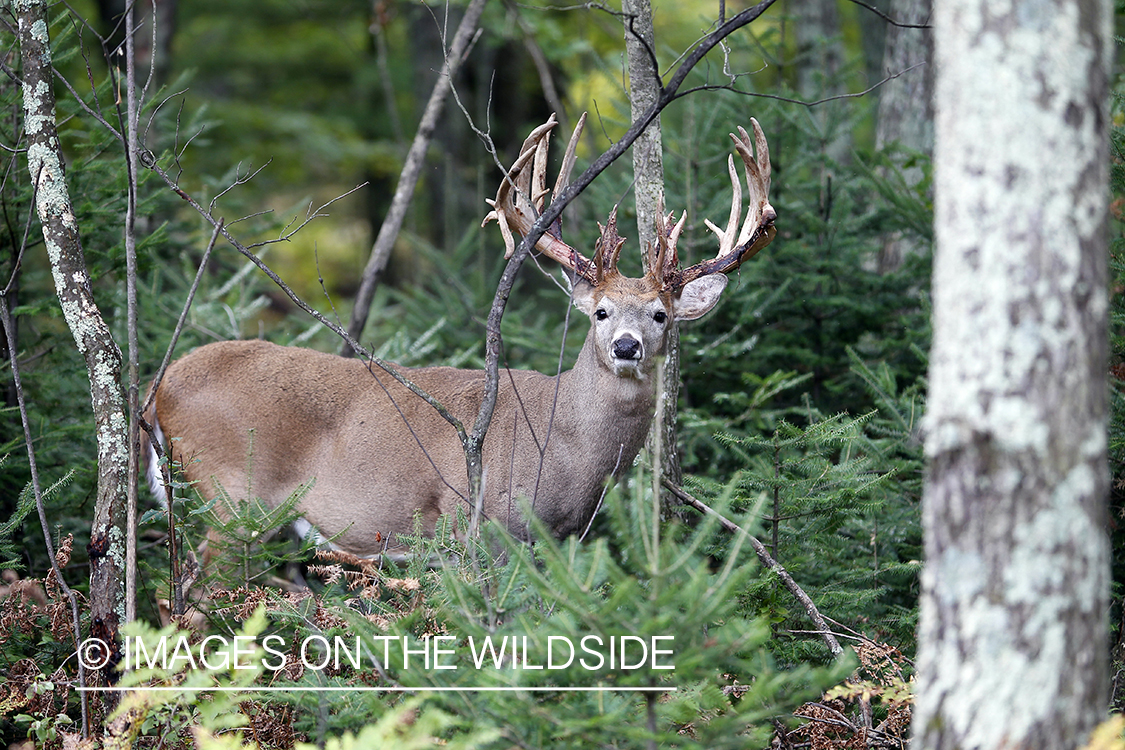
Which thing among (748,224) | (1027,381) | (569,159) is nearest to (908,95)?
(748,224)

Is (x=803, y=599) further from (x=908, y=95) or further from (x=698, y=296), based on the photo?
(x=908, y=95)

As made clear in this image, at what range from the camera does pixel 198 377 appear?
18.9 ft

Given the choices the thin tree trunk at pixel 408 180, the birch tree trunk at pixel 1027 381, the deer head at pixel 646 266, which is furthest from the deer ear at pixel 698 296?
the birch tree trunk at pixel 1027 381

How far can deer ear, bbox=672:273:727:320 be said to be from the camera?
5.44 metres

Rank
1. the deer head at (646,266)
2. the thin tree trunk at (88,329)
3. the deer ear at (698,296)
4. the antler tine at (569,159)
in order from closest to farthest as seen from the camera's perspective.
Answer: the thin tree trunk at (88,329) < the antler tine at (569,159) < the deer head at (646,266) < the deer ear at (698,296)

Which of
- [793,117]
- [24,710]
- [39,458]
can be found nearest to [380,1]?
[793,117]

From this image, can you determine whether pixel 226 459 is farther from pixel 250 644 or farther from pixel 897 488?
pixel 897 488

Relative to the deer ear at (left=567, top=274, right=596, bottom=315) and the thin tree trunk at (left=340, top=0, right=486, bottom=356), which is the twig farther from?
the thin tree trunk at (left=340, top=0, right=486, bottom=356)

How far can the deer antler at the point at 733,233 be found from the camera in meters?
5.16

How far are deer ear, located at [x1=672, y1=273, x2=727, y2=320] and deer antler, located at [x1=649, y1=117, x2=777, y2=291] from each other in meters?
0.05

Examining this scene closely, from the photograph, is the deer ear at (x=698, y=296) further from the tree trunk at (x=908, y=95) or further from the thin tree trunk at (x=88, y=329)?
the tree trunk at (x=908, y=95)

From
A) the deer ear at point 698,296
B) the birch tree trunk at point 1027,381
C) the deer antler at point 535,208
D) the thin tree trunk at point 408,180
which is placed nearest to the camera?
the birch tree trunk at point 1027,381

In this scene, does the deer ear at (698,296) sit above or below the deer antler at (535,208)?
below

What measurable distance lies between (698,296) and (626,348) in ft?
2.33
